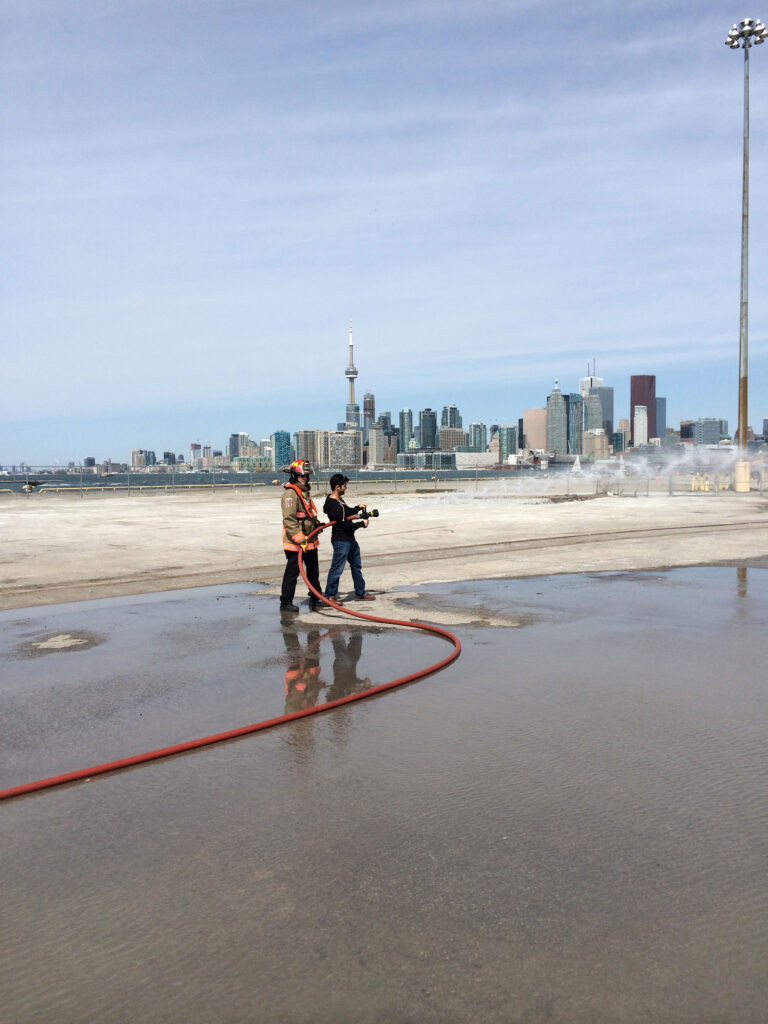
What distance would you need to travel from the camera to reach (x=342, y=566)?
1065 centimetres

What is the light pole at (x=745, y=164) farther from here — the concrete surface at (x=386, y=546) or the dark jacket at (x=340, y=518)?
the dark jacket at (x=340, y=518)

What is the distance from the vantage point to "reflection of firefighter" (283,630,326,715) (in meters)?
6.26

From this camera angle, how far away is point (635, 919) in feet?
10.5

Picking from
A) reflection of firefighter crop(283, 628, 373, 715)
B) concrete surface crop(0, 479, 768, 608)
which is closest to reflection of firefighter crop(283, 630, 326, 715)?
reflection of firefighter crop(283, 628, 373, 715)

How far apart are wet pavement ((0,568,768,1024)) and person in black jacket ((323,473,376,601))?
3175mm

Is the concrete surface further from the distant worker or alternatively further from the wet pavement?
the wet pavement

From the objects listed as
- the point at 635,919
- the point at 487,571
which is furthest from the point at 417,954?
the point at 487,571

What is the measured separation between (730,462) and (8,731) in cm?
5469

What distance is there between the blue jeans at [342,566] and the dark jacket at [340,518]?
10 cm

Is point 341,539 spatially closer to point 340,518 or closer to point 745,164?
point 340,518

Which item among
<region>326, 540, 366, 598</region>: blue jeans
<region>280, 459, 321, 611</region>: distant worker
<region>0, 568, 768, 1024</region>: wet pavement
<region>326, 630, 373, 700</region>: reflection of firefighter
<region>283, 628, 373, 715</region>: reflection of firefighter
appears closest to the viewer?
<region>0, 568, 768, 1024</region>: wet pavement

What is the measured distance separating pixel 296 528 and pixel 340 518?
678 millimetres

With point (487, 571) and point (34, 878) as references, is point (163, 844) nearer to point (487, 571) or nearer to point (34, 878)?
point (34, 878)

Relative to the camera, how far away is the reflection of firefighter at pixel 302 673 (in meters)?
6.26
